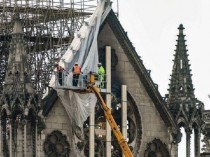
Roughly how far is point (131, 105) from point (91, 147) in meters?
3.51

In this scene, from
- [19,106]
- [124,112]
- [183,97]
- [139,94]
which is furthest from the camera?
[183,97]

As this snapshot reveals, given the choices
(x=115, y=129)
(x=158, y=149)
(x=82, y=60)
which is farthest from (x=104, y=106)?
(x=158, y=149)

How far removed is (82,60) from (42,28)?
36.6 feet

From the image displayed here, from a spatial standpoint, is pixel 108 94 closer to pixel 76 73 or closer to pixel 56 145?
pixel 76 73

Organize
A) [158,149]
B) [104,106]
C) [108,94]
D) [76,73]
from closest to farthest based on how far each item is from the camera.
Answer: [76,73] < [104,106] < [108,94] < [158,149]

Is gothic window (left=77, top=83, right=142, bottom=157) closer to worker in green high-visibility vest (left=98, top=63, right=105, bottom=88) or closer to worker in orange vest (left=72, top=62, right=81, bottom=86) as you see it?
worker in green high-visibility vest (left=98, top=63, right=105, bottom=88)

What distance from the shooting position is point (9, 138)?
74.6 meters

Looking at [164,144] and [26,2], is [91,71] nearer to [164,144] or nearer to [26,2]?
[164,144]

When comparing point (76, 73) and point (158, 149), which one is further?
point (158, 149)

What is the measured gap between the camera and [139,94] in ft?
262

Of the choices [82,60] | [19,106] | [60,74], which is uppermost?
[82,60]

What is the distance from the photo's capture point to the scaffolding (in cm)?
8700

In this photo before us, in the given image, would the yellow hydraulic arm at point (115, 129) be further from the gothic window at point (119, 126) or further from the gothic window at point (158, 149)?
the gothic window at point (158, 149)

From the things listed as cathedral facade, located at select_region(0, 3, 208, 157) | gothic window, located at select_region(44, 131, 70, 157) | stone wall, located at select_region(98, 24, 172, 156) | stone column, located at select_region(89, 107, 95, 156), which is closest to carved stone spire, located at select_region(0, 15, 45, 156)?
cathedral facade, located at select_region(0, 3, 208, 157)
